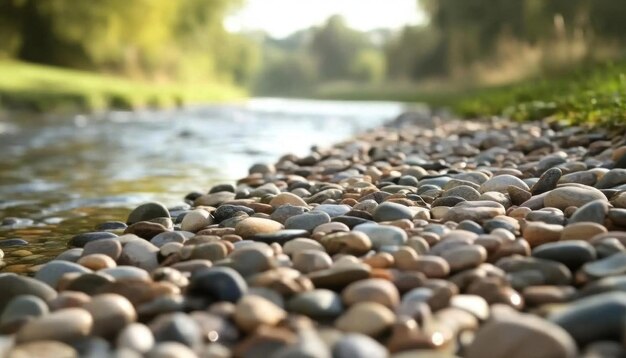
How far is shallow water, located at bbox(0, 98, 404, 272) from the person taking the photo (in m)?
3.82

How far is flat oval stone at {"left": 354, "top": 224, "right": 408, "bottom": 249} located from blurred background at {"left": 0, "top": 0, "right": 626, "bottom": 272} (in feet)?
4.57

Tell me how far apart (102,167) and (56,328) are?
516 centimetres

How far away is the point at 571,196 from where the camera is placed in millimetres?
2869

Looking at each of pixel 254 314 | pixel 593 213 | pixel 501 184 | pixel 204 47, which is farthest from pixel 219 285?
pixel 204 47

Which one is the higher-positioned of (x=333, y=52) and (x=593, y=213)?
(x=333, y=52)

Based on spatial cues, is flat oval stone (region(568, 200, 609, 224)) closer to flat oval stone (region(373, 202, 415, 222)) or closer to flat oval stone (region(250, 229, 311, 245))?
flat oval stone (region(373, 202, 415, 222))

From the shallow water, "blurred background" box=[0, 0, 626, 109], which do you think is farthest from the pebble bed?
"blurred background" box=[0, 0, 626, 109]

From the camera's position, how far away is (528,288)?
1932mm

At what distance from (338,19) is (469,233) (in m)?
100

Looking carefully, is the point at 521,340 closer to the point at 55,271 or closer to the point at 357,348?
the point at 357,348

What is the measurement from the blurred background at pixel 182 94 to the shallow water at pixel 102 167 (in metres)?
0.02

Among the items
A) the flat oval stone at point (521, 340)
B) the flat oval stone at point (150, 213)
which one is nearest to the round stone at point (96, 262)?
the flat oval stone at point (150, 213)

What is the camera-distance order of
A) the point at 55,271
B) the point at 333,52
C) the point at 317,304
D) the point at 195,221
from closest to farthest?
the point at 317,304 → the point at 55,271 → the point at 195,221 → the point at 333,52

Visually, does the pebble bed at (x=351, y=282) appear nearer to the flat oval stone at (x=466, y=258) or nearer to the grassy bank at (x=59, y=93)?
the flat oval stone at (x=466, y=258)
